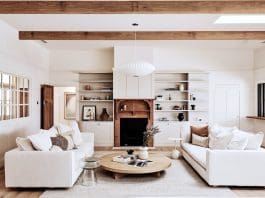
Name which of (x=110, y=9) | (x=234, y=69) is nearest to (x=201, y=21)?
(x=110, y=9)

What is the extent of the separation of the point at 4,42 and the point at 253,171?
17.5 feet

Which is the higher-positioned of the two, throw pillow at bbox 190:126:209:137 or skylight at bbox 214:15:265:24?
skylight at bbox 214:15:265:24

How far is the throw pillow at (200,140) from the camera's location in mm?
6031

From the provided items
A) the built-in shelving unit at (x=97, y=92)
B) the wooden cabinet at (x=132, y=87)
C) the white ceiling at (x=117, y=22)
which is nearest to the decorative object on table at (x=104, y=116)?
the built-in shelving unit at (x=97, y=92)

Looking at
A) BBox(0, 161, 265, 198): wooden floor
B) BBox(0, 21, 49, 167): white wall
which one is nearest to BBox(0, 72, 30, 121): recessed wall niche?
BBox(0, 21, 49, 167): white wall

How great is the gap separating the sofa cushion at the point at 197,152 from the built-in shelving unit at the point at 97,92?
130 inches

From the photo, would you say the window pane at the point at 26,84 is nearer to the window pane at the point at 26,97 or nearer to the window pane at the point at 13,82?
the window pane at the point at 26,97

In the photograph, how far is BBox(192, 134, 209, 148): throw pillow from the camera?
6.03m

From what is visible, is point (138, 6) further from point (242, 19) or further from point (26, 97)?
point (26, 97)

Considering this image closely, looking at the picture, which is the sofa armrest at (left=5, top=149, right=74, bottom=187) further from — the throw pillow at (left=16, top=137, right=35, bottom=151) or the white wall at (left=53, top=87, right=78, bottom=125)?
the white wall at (left=53, top=87, right=78, bottom=125)

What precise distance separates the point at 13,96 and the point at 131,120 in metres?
3.53

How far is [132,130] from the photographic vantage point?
27.4ft

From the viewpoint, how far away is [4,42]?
569cm

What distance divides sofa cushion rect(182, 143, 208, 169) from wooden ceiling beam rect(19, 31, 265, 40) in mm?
2563
